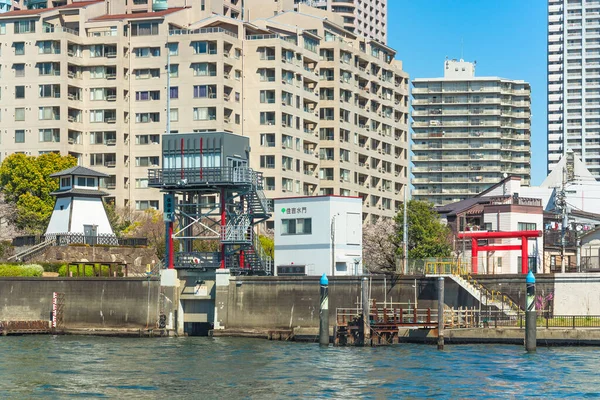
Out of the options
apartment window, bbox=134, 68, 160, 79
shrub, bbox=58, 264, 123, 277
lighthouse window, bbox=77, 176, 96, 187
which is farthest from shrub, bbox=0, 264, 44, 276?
apartment window, bbox=134, 68, 160, 79

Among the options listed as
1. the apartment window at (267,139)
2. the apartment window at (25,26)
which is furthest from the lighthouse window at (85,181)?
the apartment window at (25,26)

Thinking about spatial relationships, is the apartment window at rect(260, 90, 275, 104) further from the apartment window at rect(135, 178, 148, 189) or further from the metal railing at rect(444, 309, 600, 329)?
the metal railing at rect(444, 309, 600, 329)

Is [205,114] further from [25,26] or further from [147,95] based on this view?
[25,26]

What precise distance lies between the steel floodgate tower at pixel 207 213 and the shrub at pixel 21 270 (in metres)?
13.9

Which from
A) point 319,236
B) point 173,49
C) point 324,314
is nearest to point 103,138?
point 173,49

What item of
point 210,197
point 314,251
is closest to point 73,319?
point 314,251

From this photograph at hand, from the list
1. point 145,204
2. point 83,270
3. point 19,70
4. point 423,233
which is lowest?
point 83,270

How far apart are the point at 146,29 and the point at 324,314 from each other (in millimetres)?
84749

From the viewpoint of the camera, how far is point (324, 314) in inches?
3147

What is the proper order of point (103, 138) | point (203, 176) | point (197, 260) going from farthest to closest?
point (103, 138) < point (197, 260) < point (203, 176)

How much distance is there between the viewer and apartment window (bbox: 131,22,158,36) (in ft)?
512

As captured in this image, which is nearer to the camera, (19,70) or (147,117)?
(19,70)

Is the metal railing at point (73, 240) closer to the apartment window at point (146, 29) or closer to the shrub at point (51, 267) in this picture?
the shrub at point (51, 267)

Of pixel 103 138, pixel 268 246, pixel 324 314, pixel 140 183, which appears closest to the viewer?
pixel 324 314
